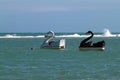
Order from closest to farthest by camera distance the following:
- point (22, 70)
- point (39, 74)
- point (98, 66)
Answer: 1. point (39, 74)
2. point (22, 70)
3. point (98, 66)

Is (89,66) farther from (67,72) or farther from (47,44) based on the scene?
(47,44)

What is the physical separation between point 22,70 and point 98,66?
468 cm

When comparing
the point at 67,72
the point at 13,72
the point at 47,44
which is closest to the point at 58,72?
the point at 67,72

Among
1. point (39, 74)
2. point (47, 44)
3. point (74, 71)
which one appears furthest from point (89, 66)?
point (47, 44)

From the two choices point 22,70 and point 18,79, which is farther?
point 22,70

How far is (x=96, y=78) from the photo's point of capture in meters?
25.0

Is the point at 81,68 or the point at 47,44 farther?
the point at 47,44

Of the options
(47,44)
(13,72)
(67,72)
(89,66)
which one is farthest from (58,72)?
(47,44)

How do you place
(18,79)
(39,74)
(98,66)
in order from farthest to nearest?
(98,66)
(39,74)
(18,79)

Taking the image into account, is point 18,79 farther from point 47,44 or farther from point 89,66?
point 47,44

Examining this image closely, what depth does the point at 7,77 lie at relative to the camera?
2533cm

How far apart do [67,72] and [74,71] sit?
658 millimetres

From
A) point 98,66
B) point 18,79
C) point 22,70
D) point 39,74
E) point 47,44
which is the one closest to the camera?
point 18,79

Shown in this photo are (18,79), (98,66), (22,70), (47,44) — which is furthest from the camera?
(47,44)
